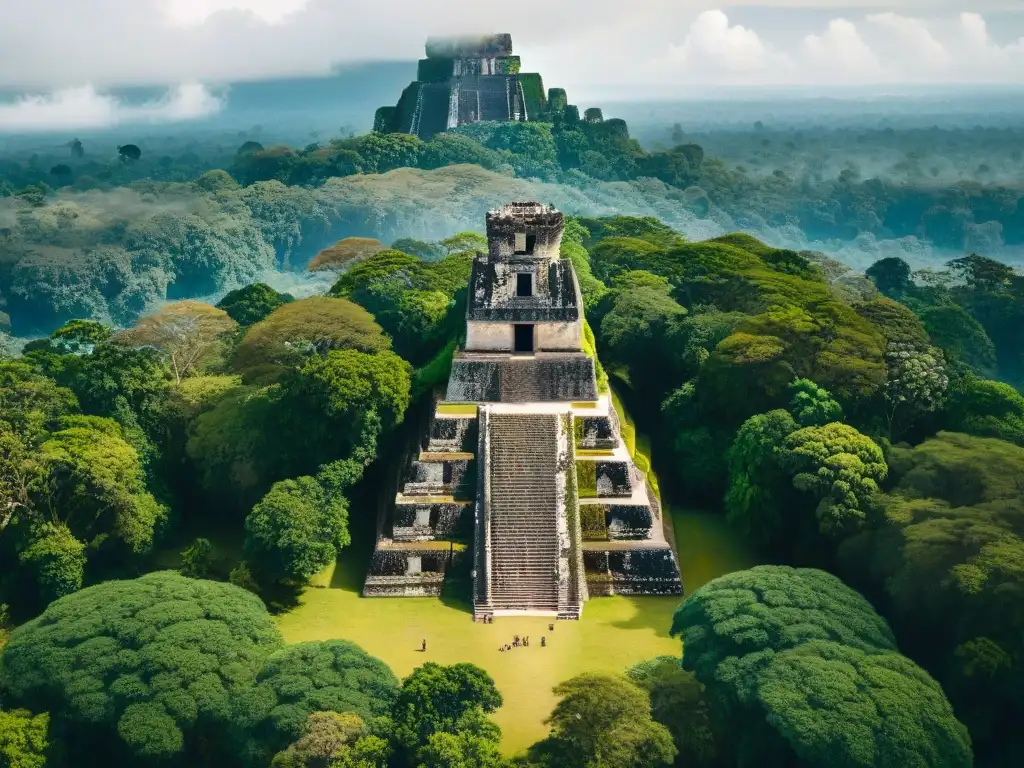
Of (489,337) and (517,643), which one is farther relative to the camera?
(489,337)

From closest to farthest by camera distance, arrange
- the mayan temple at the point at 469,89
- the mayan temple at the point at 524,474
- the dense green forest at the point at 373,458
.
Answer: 1. the dense green forest at the point at 373,458
2. the mayan temple at the point at 524,474
3. the mayan temple at the point at 469,89

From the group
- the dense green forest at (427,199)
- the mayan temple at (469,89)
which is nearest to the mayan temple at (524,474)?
the dense green forest at (427,199)

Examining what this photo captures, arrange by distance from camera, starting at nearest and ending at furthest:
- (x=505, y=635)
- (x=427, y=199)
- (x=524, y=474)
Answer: (x=505, y=635) → (x=524, y=474) → (x=427, y=199)

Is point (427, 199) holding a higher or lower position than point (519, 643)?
higher

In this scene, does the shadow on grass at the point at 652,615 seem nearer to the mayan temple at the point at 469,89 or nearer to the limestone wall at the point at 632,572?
the limestone wall at the point at 632,572

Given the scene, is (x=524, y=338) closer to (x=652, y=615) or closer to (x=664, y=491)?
(x=664, y=491)

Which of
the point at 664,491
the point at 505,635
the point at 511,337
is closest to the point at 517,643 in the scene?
the point at 505,635
